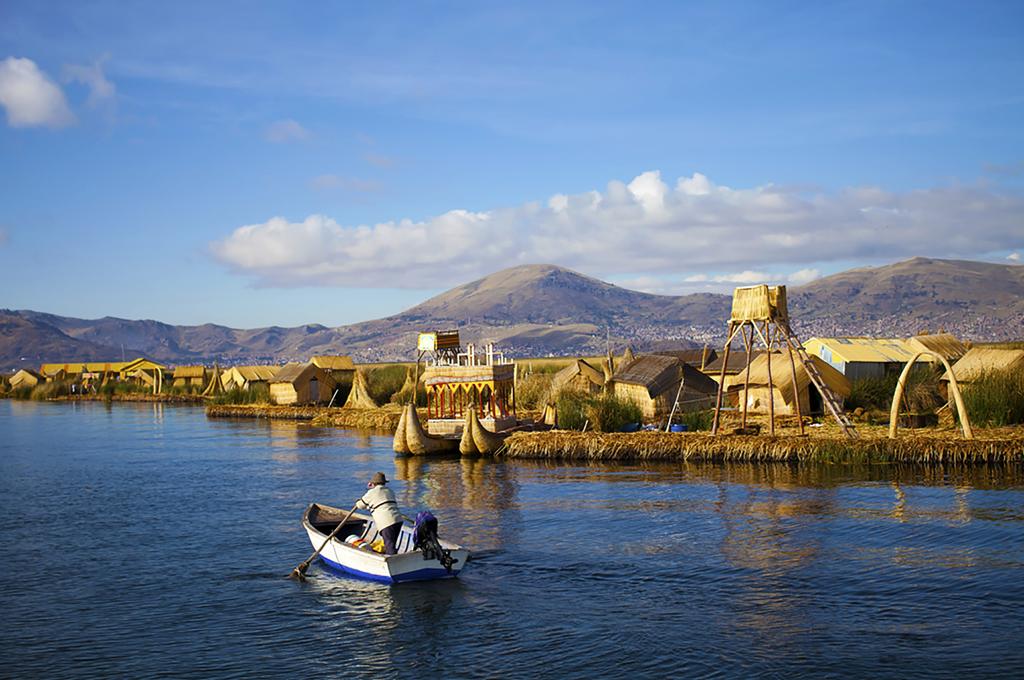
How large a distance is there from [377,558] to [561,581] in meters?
3.03

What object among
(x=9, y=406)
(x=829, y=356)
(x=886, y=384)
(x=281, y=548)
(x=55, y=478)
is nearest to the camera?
(x=281, y=548)

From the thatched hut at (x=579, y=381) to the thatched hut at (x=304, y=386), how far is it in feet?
64.4

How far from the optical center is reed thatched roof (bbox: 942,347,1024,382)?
31.5m

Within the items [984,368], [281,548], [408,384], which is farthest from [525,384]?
[281,548]

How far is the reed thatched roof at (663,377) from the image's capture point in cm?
3659

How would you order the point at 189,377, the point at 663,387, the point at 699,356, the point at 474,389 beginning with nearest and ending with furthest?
1. the point at 474,389
2. the point at 663,387
3. the point at 699,356
4. the point at 189,377

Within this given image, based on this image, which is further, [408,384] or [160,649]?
[408,384]

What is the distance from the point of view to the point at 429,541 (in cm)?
1597

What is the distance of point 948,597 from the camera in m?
14.8

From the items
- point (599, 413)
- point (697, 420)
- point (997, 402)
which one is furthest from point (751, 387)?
point (997, 402)

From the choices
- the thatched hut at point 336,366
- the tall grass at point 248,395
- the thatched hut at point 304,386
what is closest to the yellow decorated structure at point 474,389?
the thatched hut at point 304,386

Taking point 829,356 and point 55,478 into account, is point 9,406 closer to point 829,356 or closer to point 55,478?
point 55,478

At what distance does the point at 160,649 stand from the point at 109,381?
3248 inches

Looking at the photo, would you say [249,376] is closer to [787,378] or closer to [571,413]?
[571,413]
